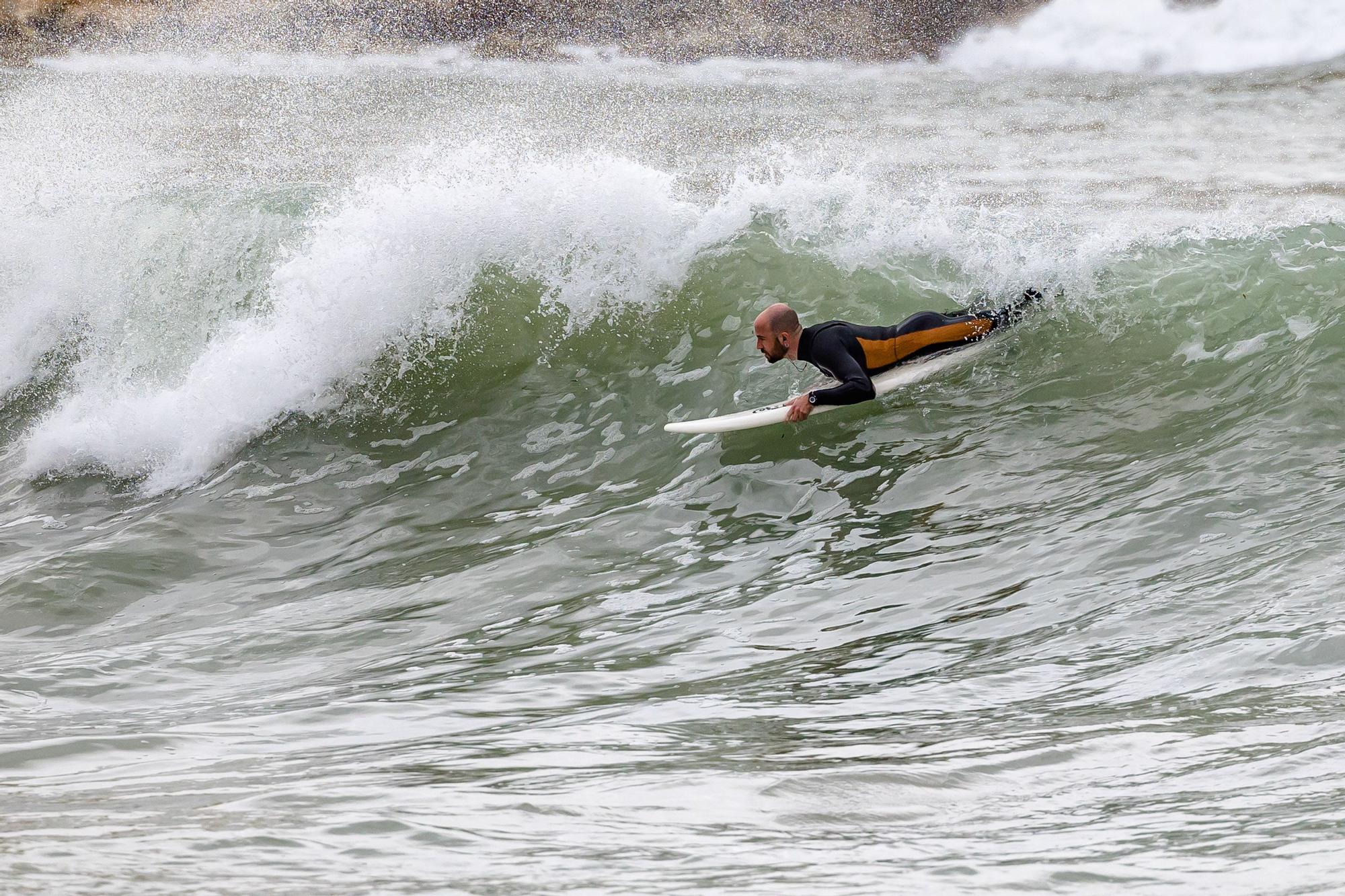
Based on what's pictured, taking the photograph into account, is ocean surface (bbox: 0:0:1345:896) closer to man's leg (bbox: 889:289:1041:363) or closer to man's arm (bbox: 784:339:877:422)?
man's leg (bbox: 889:289:1041:363)

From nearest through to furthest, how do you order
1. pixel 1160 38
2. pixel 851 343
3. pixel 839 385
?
pixel 839 385 < pixel 851 343 < pixel 1160 38

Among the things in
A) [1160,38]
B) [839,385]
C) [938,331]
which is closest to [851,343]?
[839,385]

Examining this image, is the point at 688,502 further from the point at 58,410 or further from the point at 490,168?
the point at 58,410

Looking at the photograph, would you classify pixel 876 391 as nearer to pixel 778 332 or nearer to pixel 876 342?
pixel 876 342

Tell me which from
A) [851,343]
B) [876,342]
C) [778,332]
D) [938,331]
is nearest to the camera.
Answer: [778,332]

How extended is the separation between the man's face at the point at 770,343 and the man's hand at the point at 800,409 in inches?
10.1

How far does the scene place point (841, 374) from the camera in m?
6.47

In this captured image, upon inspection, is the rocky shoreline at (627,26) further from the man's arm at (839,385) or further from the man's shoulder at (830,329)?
the man's arm at (839,385)

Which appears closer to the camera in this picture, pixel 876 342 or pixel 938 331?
pixel 876 342

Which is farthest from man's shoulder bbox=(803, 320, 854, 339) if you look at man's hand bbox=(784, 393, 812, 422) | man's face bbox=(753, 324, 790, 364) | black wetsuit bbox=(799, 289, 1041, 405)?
man's hand bbox=(784, 393, 812, 422)

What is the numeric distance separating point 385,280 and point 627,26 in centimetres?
2317

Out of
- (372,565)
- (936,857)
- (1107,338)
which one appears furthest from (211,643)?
(1107,338)

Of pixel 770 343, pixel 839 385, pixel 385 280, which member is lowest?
pixel 839 385

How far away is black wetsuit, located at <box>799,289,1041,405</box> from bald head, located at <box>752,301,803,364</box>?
0.20ft
